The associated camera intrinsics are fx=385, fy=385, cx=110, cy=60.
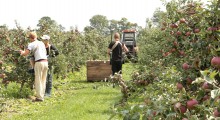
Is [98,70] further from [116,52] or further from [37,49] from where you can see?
[37,49]

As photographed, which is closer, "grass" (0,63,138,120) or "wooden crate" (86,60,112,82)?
"grass" (0,63,138,120)

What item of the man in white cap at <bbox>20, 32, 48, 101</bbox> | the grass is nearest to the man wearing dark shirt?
the grass

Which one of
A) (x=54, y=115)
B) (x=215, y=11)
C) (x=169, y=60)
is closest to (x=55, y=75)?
(x=54, y=115)

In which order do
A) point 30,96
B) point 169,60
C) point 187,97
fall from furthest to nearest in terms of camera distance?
point 30,96
point 169,60
point 187,97

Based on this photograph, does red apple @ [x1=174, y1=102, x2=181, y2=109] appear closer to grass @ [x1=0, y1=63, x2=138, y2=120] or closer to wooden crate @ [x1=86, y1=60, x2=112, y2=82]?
grass @ [x1=0, y1=63, x2=138, y2=120]

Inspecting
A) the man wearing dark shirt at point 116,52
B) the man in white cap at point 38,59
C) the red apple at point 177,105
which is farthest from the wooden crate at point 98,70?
the red apple at point 177,105

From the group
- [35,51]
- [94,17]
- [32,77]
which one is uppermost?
[94,17]

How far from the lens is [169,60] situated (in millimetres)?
5262

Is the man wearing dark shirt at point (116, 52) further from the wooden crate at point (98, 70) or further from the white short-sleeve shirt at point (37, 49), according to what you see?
the wooden crate at point (98, 70)

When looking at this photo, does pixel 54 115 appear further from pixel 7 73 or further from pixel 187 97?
pixel 187 97

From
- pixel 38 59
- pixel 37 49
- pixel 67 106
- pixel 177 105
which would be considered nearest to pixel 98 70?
pixel 38 59

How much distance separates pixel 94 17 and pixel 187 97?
110363 mm

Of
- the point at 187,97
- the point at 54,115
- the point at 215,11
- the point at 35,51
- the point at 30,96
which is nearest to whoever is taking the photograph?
the point at 187,97

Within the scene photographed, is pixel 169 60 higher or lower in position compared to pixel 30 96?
higher
